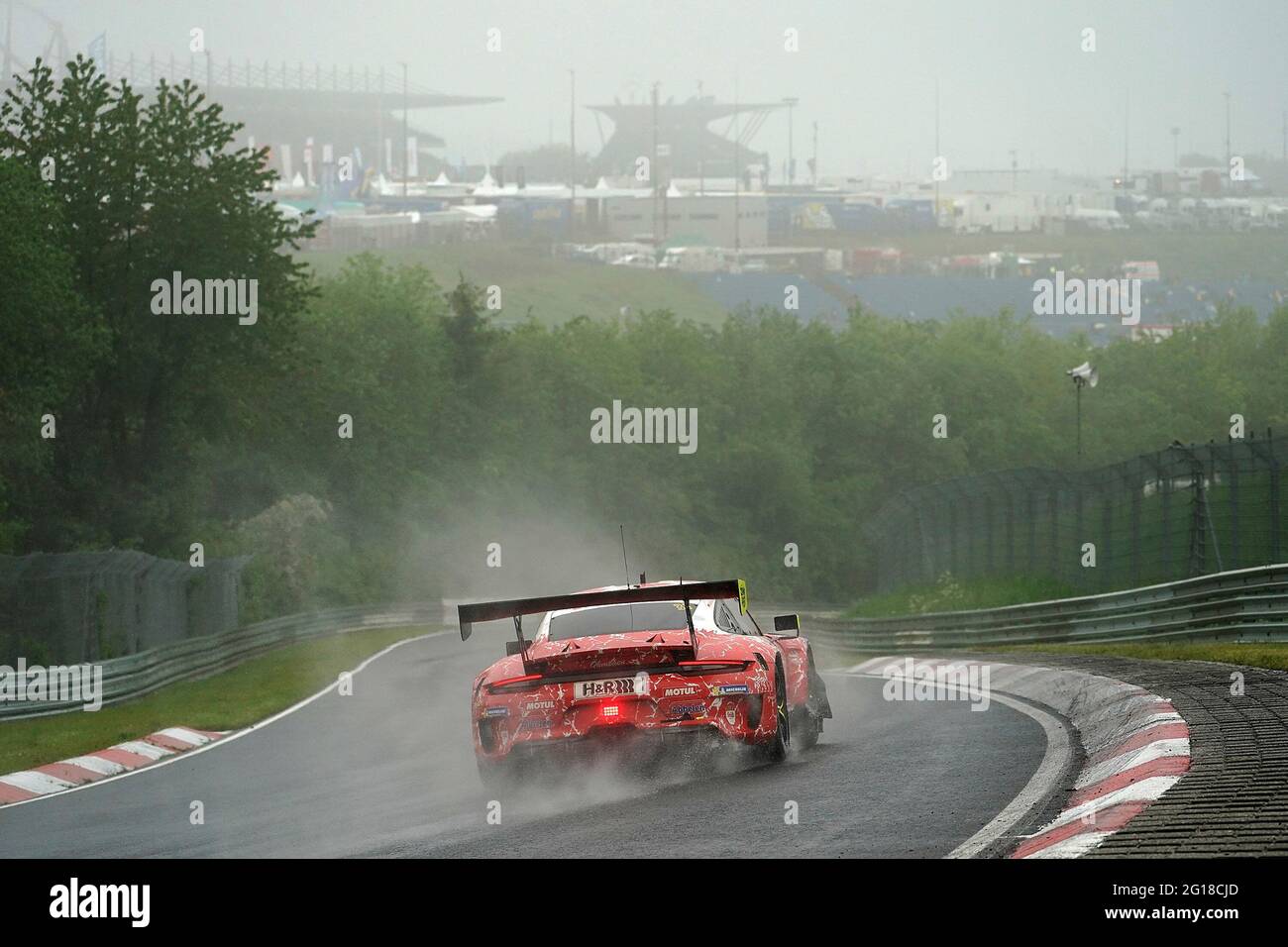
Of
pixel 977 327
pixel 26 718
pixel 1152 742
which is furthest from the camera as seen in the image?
pixel 977 327

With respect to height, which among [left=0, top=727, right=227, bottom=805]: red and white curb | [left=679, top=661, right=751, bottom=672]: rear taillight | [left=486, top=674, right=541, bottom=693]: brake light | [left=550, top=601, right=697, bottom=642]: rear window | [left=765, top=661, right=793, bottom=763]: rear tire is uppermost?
[left=550, top=601, right=697, bottom=642]: rear window

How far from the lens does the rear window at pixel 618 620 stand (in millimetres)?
12156

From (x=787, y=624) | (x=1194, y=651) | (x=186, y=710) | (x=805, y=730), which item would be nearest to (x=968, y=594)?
(x=186, y=710)

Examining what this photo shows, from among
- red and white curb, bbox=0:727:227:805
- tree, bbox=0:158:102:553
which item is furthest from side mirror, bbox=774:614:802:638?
tree, bbox=0:158:102:553

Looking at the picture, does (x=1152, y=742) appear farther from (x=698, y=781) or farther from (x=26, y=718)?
(x=26, y=718)

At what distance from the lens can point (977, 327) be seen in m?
140

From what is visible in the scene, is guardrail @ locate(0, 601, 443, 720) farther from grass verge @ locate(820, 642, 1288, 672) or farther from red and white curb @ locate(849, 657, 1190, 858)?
grass verge @ locate(820, 642, 1288, 672)

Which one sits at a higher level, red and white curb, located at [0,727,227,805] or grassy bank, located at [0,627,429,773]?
red and white curb, located at [0,727,227,805]

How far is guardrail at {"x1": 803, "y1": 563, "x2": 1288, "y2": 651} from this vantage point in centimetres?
1997

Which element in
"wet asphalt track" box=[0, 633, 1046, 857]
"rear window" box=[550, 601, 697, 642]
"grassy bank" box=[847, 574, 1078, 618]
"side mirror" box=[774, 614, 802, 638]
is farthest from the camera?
"grassy bank" box=[847, 574, 1078, 618]
